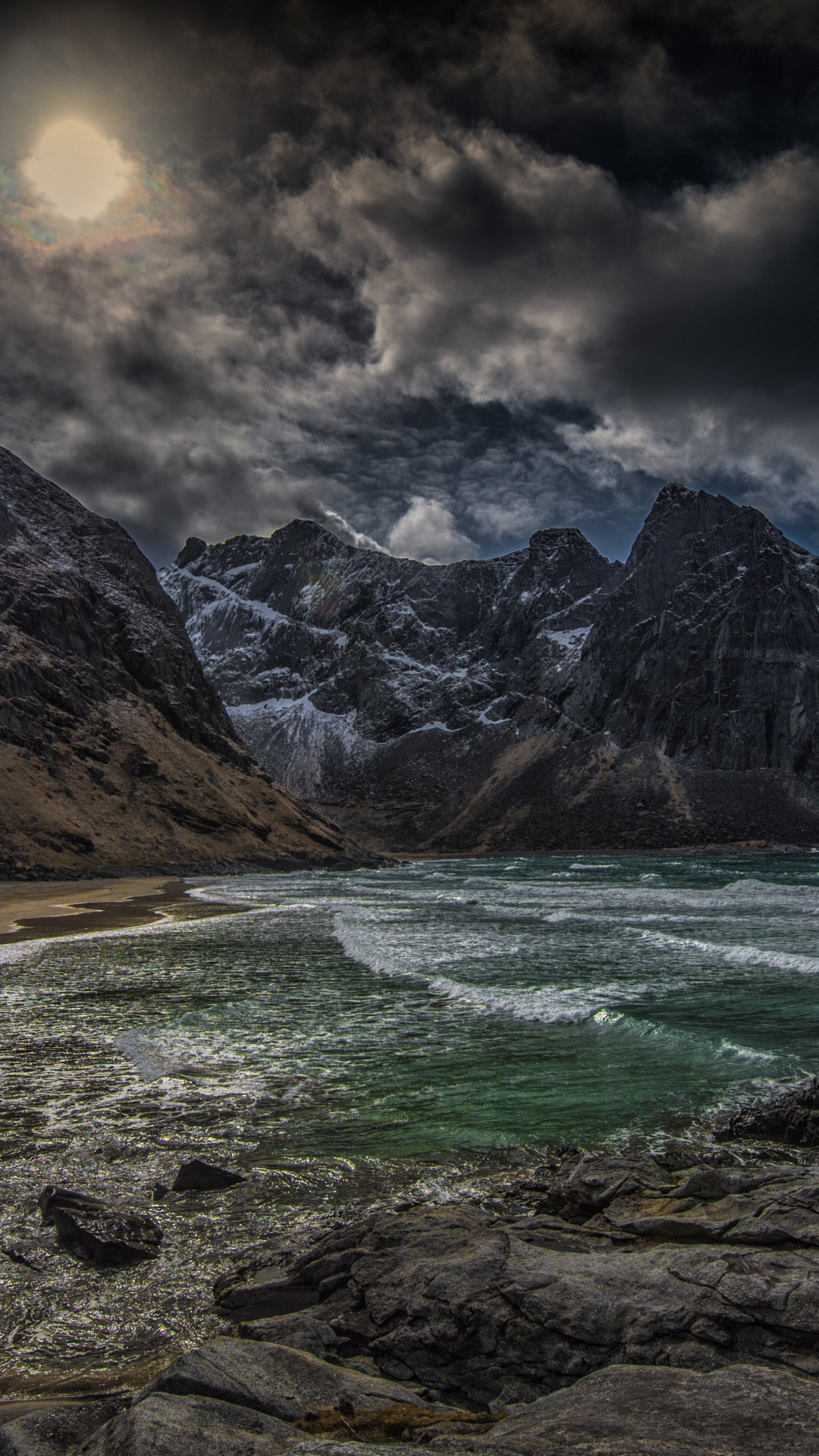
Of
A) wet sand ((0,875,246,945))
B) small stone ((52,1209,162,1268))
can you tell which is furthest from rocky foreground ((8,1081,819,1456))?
wet sand ((0,875,246,945))

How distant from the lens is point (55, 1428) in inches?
186

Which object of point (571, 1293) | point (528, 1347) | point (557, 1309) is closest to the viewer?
point (528, 1347)

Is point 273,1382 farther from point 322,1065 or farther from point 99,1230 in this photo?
point 322,1065

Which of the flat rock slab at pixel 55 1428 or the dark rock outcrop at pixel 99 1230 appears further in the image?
the dark rock outcrop at pixel 99 1230

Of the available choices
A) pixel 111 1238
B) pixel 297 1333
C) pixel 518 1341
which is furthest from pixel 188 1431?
pixel 111 1238

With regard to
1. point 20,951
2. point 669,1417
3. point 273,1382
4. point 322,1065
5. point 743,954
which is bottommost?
point 20,951

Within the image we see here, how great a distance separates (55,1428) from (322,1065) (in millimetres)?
10510

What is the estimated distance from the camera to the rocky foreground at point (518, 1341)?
4254 millimetres

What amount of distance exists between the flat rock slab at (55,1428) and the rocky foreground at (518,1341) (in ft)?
0.06

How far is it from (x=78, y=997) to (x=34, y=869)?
66418mm

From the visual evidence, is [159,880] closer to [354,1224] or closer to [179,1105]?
[179,1105]

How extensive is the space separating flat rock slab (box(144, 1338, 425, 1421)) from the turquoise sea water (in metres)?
1.80

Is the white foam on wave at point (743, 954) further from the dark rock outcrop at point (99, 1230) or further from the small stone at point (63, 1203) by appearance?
the small stone at point (63, 1203)

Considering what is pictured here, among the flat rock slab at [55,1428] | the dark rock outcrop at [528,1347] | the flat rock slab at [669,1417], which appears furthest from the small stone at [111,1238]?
the flat rock slab at [669,1417]
